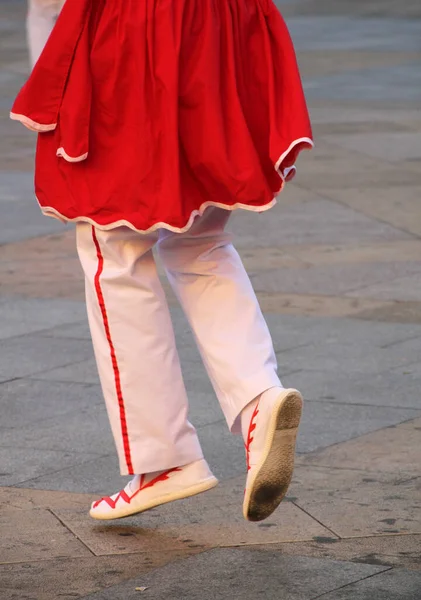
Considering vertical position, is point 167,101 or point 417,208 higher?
point 167,101

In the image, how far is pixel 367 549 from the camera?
3.51m

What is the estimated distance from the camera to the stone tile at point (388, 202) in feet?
28.2

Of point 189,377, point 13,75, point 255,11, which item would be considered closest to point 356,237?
point 189,377

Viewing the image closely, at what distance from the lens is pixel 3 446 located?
455 centimetres

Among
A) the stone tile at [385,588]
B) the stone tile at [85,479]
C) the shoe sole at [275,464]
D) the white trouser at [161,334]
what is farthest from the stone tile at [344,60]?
the stone tile at [385,588]

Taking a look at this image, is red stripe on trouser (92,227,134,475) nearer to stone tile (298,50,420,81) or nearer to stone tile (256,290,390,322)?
stone tile (256,290,390,322)

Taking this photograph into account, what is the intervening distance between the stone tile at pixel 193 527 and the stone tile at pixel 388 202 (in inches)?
181

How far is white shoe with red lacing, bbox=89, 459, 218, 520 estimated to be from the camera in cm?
374

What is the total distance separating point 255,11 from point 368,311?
2.98 meters

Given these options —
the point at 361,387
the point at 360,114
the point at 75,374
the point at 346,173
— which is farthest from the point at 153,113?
the point at 360,114

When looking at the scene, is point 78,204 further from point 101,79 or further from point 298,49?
point 298,49

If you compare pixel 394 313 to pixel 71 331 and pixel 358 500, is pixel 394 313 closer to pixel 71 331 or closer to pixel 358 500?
pixel 71 331

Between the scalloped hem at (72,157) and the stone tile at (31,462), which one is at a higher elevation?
the scalloped hem at (72,157)

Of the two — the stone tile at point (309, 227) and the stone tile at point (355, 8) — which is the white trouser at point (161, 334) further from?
the stone tile at point (355, 8)
